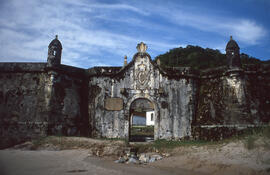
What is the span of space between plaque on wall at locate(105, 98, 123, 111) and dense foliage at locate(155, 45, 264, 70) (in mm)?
20381

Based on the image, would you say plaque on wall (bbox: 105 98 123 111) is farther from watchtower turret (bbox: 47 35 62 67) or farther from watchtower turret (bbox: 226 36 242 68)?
watchtower turret (bbox: 226 36 242 68)

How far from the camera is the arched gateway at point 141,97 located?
11.1 m

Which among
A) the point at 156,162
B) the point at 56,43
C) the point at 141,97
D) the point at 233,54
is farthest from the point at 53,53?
the point at 233,54

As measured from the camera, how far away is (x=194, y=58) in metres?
31.8

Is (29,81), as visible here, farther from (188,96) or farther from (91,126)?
(188,96)

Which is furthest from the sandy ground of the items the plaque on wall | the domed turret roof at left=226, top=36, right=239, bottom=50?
the domed turret roof at left=226, top=36, right=239, bottom=50

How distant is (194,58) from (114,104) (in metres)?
23.6

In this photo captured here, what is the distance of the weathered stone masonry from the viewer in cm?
1044

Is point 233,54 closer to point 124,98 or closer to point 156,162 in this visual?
point 124,98

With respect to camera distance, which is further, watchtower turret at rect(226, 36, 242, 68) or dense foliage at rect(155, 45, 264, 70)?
dense foliage at rect(155, 45, 264, 70)

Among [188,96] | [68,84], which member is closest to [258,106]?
[188,96]

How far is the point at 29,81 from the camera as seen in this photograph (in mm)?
11336

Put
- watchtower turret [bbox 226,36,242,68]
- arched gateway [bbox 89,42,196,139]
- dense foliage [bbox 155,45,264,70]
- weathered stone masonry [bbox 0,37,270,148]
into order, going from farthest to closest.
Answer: dense foliage [bbox 155,45,264,70] < arched gateway [bbox 89,42,196,139] < watchtower turret [bbox 226,36,242,68] < weathered stone masonry [bbox 0,37,270,148]

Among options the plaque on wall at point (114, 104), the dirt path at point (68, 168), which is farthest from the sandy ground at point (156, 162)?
the plaque on wall at point (114, 104)
